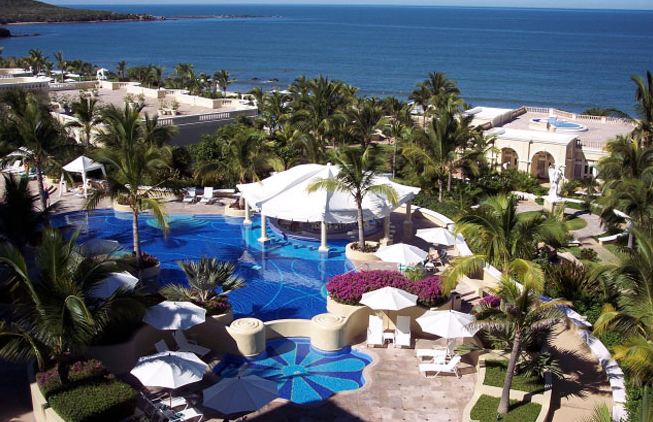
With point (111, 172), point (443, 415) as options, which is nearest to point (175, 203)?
point (111, 172)

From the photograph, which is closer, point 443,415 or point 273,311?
point 443,415

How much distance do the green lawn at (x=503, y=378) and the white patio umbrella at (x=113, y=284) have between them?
8.68 meters

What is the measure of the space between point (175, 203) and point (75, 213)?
4314mm

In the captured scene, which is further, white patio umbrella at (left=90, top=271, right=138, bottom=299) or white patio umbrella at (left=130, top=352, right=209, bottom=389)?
white patio umbrella at (left=90, top=271, right=138, bottom=299)

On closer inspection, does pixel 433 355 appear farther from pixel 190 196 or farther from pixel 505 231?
pixel 190 196

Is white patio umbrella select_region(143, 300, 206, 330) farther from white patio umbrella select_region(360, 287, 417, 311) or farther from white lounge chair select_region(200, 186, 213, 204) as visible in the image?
white lounge chair select_region(200, 186, 213, 204)

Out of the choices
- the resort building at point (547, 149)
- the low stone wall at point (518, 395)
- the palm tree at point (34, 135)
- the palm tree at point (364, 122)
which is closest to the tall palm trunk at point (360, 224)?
the low stone wall at point (518, 395)

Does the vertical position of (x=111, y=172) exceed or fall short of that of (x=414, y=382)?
it exceeds it

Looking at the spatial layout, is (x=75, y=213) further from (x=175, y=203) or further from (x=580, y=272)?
(x=580, y=272)

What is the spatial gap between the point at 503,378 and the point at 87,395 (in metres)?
8.99

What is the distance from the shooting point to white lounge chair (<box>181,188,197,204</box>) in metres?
30.1

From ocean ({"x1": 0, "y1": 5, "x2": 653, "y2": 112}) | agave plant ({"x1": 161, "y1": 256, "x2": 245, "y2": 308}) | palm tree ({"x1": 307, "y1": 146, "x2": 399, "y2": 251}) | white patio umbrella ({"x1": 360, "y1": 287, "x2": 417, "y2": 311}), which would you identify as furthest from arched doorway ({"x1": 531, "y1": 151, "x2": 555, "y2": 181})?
ocean ({"x1": 0, "y1": 5, "x2": 653, "y2": 112})

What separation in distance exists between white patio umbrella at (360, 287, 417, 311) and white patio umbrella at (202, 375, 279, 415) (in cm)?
494

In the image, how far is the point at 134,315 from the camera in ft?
51.1
